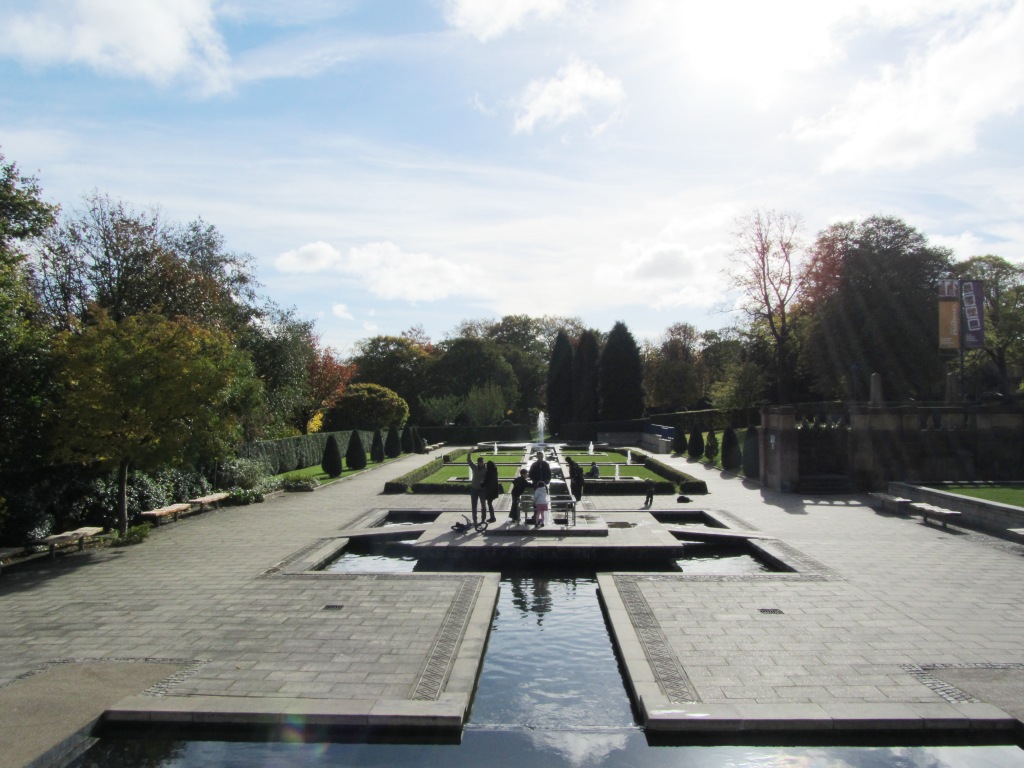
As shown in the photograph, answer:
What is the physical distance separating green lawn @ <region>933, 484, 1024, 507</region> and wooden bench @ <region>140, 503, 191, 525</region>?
19.0 m

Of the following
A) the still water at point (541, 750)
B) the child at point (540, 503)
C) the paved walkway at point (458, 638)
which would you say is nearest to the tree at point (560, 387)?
the child at point (540, 503)

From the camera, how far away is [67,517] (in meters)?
16.6

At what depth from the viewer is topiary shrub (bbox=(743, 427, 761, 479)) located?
28.0 meters

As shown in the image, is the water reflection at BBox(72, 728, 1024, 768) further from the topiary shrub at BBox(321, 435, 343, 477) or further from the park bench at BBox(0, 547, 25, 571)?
the topiary shrub at BBox(321, 435, 343, 477)

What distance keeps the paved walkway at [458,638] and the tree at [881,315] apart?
26684mm

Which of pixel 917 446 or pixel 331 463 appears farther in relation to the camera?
pixel 331 463

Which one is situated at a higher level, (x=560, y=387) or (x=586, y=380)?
(x=586, y=380)

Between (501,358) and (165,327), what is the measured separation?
56.0 meters

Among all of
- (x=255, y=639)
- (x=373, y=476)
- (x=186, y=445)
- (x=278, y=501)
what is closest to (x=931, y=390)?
(x=373, y=476)

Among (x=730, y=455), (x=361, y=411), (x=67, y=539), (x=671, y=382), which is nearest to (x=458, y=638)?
(x=67, y=539)

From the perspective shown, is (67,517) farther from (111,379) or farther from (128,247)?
(128,247)

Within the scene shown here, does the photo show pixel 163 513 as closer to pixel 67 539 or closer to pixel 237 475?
pixel 67 539

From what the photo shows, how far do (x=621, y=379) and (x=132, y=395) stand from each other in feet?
162

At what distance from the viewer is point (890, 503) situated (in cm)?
2030
